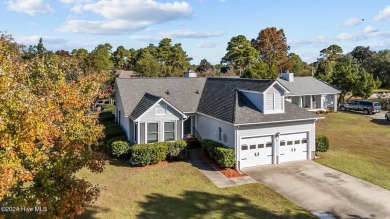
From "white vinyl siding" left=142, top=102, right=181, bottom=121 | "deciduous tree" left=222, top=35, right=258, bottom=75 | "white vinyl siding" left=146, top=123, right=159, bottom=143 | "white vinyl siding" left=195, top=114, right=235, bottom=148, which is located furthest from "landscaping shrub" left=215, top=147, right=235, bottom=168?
"deciduous tree" left=222, top=35, right=258, bottom=75

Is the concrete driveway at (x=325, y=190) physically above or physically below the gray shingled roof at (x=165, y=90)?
below

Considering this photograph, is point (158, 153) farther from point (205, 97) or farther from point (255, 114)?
point (205, 97)

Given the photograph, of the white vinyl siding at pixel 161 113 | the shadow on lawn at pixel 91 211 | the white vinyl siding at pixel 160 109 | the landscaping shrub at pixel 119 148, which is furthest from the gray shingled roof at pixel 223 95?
the shadow on lawn at pixel 91 211

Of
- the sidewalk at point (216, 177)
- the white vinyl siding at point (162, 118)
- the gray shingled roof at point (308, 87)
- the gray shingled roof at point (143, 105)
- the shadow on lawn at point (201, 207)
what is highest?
the gray shingled roof at point (308, 87)

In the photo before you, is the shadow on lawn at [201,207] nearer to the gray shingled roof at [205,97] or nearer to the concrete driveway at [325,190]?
the concrete driveway at [325,190]

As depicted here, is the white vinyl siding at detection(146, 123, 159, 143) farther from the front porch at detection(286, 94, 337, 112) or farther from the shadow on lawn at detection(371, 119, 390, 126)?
the shadow on lawn at detection(371, 119, 390, 126)
